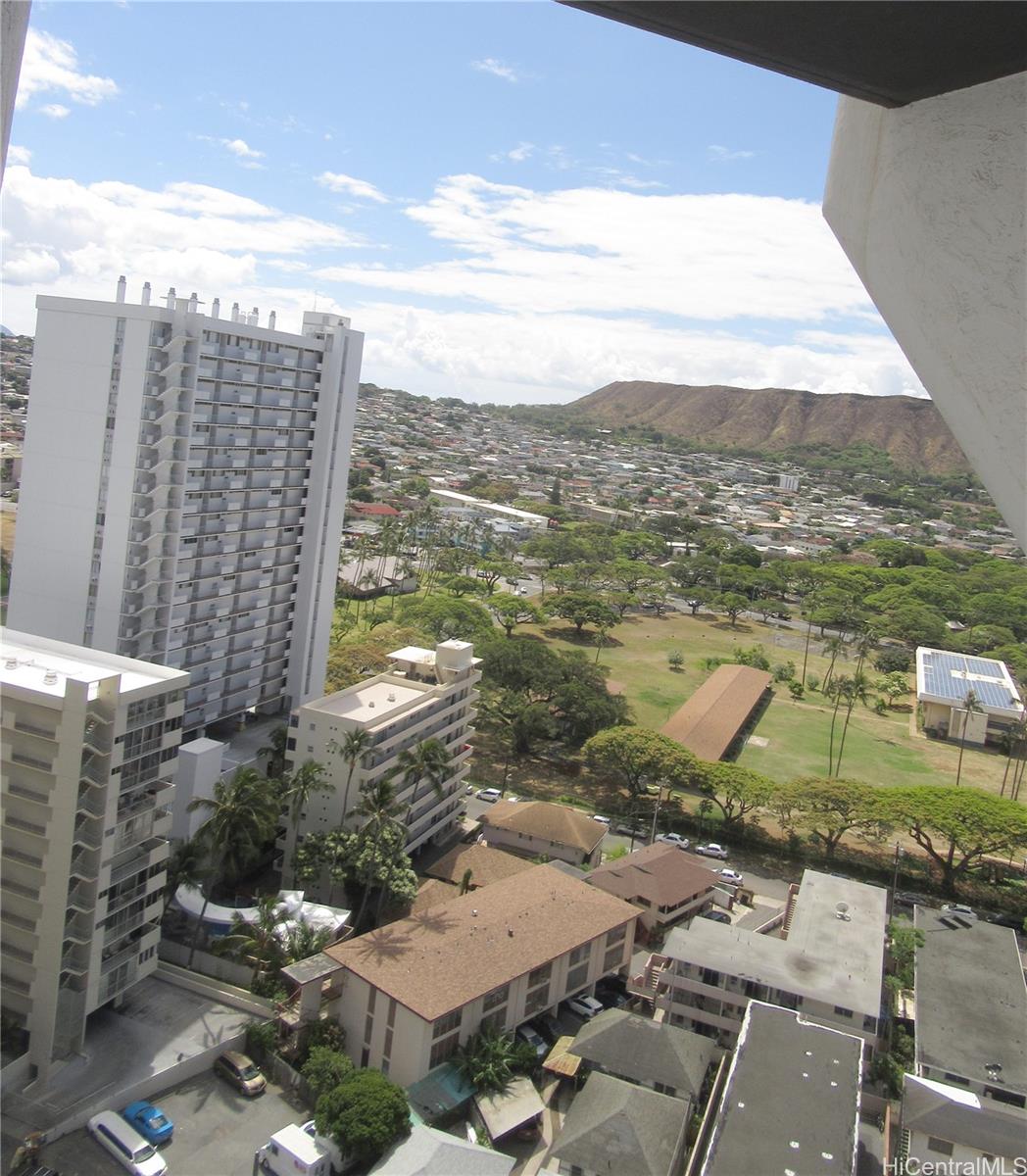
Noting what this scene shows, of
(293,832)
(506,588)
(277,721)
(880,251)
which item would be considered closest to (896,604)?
(506,588)

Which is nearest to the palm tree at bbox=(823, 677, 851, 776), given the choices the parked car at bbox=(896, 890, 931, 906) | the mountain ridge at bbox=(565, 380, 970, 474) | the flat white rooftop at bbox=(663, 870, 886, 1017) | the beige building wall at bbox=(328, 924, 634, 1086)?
the parked car at bbox=(896, 890, 931, 906)

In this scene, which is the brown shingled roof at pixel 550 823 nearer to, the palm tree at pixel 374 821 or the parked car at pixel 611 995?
the parked car at pixel 611 995

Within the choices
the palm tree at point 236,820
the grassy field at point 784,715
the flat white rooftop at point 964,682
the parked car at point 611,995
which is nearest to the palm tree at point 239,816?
the palm tree at point 236,820

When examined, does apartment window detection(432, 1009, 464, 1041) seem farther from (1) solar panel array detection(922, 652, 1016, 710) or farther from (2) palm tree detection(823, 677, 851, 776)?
(1) solar panel array detection(922, 652, 1016, 710)

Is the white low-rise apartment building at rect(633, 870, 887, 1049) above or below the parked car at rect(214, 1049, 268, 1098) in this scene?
above

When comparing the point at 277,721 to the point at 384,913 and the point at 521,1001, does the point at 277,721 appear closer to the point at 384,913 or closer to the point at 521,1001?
the point at 384,913

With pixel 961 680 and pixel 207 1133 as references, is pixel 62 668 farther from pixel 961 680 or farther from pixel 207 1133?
pixel 961 680

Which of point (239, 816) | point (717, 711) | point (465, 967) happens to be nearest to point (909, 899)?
point (717, 711)
